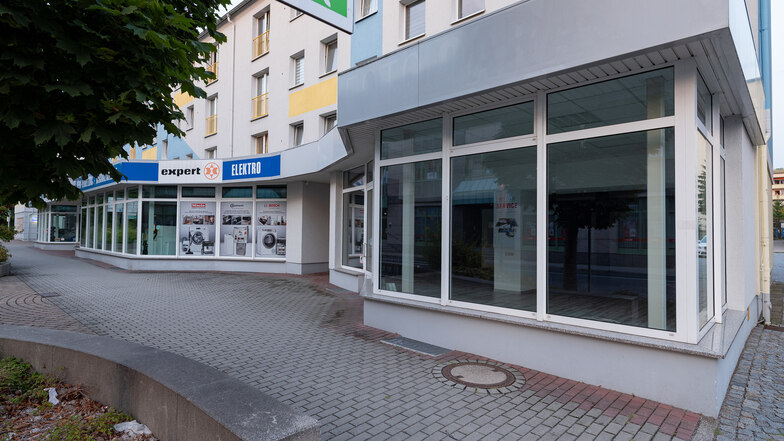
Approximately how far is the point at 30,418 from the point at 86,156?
2.07 metres

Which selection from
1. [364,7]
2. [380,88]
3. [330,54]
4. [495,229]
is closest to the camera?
[495,229]

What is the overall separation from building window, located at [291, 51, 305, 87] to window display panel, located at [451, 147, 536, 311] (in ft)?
37.4

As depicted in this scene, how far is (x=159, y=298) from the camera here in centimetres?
994

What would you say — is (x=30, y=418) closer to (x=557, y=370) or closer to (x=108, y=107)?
(x=108, y=107)

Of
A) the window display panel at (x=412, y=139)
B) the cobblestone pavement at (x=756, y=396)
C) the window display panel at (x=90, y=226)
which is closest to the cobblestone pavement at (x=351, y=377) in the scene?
the cobblestone pavement at (x=756, y=396)

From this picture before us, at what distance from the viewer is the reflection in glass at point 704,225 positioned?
4293 mm

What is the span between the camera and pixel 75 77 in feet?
8.75

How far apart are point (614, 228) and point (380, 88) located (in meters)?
3.48

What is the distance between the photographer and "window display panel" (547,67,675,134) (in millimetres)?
4176

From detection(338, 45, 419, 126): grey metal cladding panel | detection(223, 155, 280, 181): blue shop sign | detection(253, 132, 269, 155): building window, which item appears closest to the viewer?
detection(338, 45, 419, 126): grey metal cladding panel

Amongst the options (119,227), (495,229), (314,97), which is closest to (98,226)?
(119,227)

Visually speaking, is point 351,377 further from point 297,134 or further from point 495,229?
point 297,134

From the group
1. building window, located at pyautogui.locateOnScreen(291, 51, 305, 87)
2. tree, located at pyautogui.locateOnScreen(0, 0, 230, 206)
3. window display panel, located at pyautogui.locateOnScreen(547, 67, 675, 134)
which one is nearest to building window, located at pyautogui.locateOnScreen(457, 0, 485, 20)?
window display panel, located at pyautogui.locateOnScreen(547, 67, 675, 134)

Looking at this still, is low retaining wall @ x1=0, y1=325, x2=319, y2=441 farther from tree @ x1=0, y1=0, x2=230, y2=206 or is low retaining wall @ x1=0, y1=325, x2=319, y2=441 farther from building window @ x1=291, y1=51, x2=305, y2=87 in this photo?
building window @ x1=291, y1=51, x2=305, y2=87
